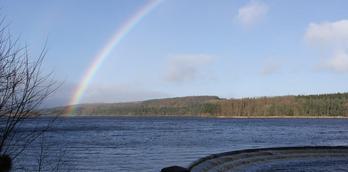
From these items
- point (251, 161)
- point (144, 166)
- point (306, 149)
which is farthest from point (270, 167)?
point (306, 149)

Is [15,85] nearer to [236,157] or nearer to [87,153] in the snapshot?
[236,157]

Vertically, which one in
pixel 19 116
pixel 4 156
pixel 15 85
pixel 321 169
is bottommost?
pixel 321 169

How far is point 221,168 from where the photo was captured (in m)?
32.0

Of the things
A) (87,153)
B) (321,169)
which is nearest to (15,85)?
(321,169)

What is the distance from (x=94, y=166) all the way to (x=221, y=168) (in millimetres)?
10153

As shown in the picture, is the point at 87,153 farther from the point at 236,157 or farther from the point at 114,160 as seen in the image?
the point at 236,157

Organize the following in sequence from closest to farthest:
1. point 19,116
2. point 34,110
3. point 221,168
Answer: point 19,116
point 34,110
point 221,168

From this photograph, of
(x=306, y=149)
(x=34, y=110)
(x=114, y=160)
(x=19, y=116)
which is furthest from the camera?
(x=306, y=149)

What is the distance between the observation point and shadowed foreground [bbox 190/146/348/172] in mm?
33656

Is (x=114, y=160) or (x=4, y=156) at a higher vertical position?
(x=4, y=156)

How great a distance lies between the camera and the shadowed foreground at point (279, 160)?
110 feet

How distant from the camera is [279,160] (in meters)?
40.9

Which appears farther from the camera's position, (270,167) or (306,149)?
(306,149)

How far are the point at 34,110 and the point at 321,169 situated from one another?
3122 cm
